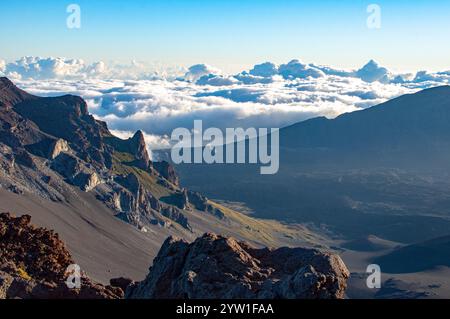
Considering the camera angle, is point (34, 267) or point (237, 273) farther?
point (34, 267)

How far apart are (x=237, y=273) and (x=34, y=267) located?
2357cm

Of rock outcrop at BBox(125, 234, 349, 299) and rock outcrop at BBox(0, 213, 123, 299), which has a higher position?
rock outcrop at BBox(125, 234, 349, 299)

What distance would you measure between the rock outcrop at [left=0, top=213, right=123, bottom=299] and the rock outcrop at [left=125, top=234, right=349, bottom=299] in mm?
5212

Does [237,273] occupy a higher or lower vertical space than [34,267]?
higher

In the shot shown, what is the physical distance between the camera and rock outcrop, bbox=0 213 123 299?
1843 inches

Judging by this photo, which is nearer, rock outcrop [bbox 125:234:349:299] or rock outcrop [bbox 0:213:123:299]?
rock outcrop [bbox 125:234:349:299]

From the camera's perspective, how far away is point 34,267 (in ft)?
187
